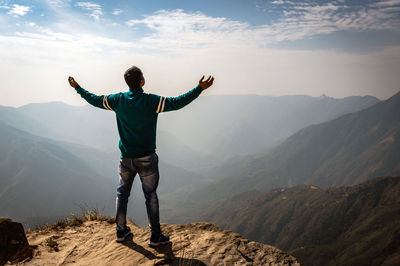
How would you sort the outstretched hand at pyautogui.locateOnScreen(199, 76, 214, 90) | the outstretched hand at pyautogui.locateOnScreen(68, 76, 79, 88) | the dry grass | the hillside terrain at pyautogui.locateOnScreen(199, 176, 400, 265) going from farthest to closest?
1. the hillside terrain at pyautogui.locateOnScreen(199, 176, 400, 265)
2. the dry grass
3. the outstretched hand at pyautogui.locateOnScreen(68, 76, 79, 88)
4. the outstretched hand at pyautogui.locateOnScreen(199, 76, 214, 90)

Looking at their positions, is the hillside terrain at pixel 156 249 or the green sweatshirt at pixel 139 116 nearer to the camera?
the hillside terrain at pixel 156 249

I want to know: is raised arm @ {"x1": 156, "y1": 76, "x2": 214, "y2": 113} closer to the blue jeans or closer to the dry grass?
the blue jeans

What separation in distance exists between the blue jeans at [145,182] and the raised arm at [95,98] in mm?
1090

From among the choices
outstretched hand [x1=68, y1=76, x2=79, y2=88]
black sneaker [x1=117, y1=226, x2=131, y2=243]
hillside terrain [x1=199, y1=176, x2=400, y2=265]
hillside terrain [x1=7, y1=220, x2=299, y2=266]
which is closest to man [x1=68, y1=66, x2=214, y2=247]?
hillside terrain [x1=7, y1=220, x2=299, y2=266]

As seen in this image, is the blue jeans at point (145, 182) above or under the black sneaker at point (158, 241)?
above

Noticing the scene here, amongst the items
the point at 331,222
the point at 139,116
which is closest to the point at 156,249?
the point at 139,116

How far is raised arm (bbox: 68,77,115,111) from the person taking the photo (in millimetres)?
4829

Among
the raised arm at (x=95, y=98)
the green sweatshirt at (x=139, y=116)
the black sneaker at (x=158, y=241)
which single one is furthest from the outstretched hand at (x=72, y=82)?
the black sneaker at (x=158, y=241)

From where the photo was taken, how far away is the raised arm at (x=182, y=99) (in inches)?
167

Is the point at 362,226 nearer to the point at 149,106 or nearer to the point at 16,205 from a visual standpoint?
the point at 149,106

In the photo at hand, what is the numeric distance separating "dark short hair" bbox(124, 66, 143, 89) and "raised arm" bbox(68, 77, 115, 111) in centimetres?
52

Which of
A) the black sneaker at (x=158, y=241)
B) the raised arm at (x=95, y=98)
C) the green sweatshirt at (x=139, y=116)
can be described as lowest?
the black sneaker at (x=158, y=241)

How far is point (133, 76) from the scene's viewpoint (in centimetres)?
455

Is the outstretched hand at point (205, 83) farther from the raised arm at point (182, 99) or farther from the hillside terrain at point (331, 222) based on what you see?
the hillside terrain at point (331, 222)
